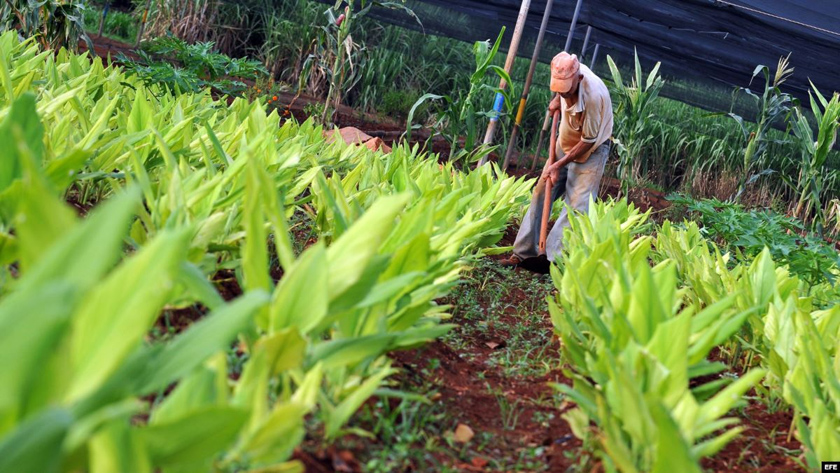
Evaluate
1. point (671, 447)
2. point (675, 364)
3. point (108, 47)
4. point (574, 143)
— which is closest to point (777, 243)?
point (574, 143)

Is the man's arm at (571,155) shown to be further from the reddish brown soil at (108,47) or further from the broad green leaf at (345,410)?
the reddish brown soil at (108,47)

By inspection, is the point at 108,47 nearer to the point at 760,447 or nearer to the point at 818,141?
the point at 818,141

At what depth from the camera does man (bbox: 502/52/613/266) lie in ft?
14.7

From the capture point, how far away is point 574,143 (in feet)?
16.3

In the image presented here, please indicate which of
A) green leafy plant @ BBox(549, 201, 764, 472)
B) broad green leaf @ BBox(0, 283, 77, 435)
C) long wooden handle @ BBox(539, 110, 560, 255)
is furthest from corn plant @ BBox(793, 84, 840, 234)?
broad green leaf @ BBox(0, 283, 77, 435)

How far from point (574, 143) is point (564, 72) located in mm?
662

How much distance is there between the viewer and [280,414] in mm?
1156

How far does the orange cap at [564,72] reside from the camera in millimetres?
4398

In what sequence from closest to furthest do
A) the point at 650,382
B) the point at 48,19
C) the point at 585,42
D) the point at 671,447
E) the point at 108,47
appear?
the point at 671,447
the point at 650,382
the point at 48,19
the point at 585,42
the point at 108,47

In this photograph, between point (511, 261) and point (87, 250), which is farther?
point (511, 261)

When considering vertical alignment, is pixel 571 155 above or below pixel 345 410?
below

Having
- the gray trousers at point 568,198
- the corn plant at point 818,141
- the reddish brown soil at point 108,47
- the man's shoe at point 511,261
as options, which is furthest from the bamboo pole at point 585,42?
the reddish brown soil at point 108,47

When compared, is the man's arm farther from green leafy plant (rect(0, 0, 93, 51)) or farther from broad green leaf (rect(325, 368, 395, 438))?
green leafy plant (rect(0, 0, 93, 51))

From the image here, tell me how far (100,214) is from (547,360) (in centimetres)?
188
